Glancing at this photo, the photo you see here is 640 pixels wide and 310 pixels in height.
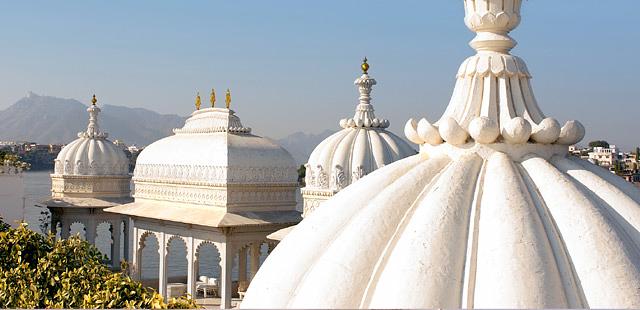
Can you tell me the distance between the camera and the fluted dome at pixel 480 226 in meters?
3.62

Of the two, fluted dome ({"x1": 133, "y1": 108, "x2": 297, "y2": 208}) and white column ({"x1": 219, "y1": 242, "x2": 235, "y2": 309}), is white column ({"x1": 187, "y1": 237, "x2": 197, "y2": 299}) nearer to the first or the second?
white column ({"x1": 219, "y1": 242, "x2": 235, "y2": 309})

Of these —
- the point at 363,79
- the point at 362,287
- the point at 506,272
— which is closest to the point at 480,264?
the point at 506,272

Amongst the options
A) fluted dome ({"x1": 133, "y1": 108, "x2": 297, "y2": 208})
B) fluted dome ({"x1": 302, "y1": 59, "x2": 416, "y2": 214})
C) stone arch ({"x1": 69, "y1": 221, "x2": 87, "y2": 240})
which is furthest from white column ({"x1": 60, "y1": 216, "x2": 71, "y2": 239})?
fluted dome ({"x1": 302, "y1": 59, "x2": 416, "y2": 214})

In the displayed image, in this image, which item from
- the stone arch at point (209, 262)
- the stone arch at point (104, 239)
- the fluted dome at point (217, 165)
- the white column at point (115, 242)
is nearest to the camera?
the fluted dome at point (217, 165)

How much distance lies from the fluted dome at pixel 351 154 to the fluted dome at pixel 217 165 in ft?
7.34

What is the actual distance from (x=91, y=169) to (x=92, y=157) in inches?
13.0

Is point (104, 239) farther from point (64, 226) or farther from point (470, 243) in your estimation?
point (470, 243)

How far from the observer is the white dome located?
21.9 m

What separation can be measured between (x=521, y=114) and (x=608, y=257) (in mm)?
1059

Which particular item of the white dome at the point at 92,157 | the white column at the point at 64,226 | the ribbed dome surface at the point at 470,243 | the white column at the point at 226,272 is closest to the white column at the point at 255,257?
the white column at the point at 226,272

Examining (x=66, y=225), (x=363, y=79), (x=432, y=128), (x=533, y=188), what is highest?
(x=363, y=79)

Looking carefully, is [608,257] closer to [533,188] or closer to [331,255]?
[533,188]

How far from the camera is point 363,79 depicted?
1498 centimetres

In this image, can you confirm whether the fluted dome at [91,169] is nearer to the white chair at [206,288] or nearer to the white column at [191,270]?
the white chair at [206,288]
